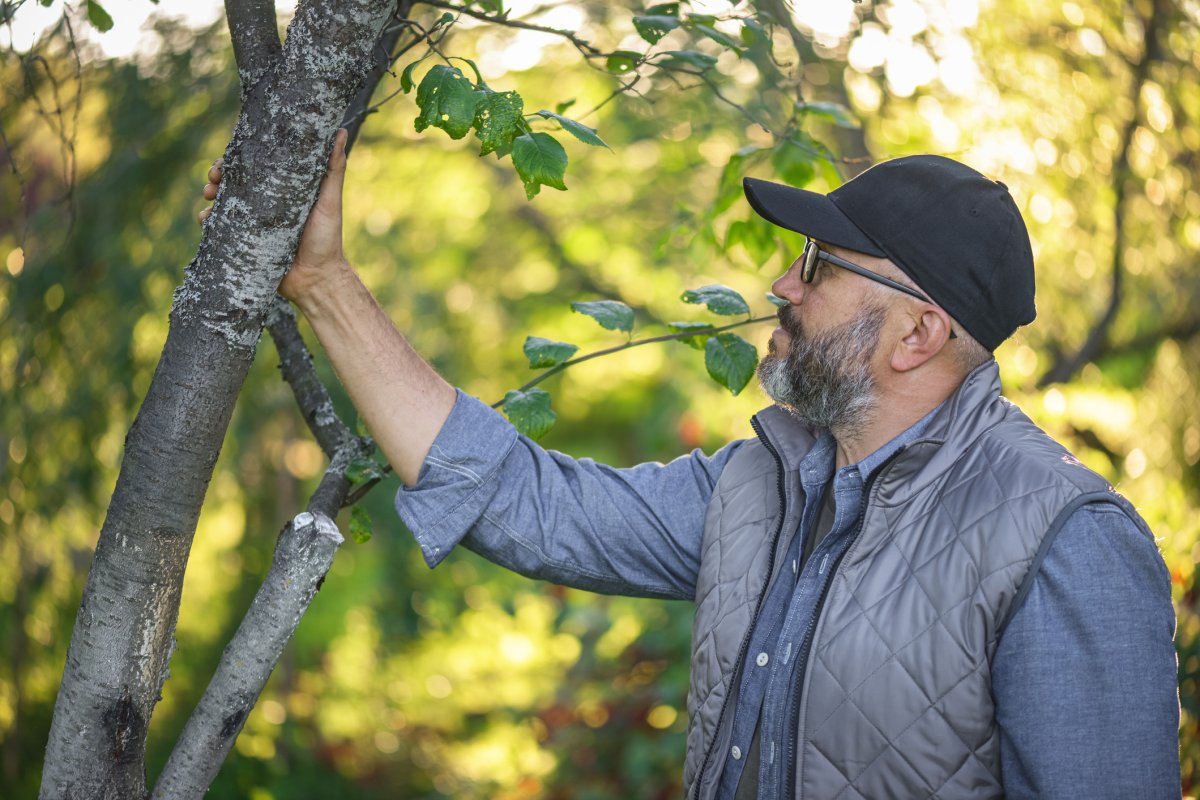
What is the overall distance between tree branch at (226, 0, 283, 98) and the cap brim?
2.58 feet

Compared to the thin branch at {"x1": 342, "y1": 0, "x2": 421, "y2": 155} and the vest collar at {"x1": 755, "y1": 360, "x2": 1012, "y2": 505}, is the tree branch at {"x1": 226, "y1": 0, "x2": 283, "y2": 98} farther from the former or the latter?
the vest collar at {"x1": 755, "y1": 360, "x2": 1012, "y2": 505}

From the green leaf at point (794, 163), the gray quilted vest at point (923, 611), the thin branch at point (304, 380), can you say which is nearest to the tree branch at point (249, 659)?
the thin branch at point (304, 380)

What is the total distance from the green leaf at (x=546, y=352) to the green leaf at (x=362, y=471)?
298 millimetres

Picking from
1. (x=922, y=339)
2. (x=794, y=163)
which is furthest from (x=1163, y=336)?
(x=922, y=339)

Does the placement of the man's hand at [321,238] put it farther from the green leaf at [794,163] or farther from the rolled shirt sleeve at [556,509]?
the green leaf at [794,163]

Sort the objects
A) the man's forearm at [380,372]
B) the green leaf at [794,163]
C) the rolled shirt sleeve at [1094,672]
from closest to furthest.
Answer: the rolled shirt sleeve at [1094,672] < the man's forearm at [380,372] < the green leaf at [794,163]

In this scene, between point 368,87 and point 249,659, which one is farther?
point 368,87

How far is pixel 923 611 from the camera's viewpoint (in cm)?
140

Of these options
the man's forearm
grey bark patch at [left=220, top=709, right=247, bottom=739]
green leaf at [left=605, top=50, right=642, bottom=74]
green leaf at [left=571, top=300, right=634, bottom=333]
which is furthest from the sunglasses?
grey bark patch at [left=220, top=709, right=247, bottom=739]

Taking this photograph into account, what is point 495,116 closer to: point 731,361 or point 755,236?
point 731,361

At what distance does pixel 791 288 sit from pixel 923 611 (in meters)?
0.62

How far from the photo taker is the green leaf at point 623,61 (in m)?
1.65

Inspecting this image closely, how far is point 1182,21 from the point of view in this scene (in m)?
3.42

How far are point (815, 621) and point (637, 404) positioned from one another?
6.73 meters
